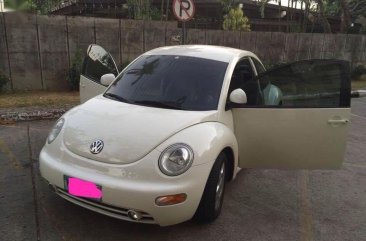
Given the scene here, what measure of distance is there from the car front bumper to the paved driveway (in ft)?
1.05

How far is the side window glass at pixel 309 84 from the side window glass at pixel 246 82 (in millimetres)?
89

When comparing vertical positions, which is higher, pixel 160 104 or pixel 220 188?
pixel 160 104

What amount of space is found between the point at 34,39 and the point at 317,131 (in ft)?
24.6

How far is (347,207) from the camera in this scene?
4.25 meters

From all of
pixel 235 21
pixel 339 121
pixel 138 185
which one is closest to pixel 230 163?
pixel 339 121

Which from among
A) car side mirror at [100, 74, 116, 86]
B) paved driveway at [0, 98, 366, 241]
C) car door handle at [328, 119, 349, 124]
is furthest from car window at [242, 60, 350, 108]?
car side mirror at [100, 74, 116, 86]

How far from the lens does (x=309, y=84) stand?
13.5ft

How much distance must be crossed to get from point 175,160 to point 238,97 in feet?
3.77

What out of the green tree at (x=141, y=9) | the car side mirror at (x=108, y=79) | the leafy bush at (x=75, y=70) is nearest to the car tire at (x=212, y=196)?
the car side mirror at (x=108, y=79)

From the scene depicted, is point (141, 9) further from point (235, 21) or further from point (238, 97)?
point (238, 97)

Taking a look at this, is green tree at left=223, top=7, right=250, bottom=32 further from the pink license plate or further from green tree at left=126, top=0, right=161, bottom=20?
the pink license plate

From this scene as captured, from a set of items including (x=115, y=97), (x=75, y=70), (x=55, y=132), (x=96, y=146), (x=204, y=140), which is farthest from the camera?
(x=75, y=70)

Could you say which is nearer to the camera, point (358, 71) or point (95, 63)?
point (95, 63)

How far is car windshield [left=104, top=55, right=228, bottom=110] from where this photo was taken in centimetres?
396
